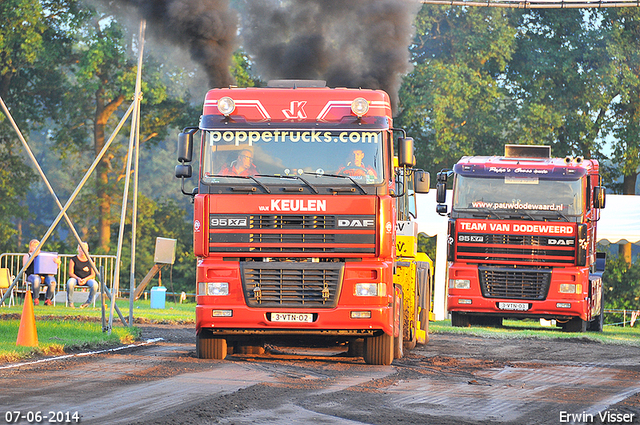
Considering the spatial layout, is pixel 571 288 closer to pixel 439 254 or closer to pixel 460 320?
pixel 460 320

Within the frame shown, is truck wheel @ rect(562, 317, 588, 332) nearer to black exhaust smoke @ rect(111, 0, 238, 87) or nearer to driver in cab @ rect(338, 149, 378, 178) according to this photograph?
black exhaust smoke @ rect(111, 0, 238, 87)

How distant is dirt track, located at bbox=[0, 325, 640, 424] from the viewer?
8305 millimetres

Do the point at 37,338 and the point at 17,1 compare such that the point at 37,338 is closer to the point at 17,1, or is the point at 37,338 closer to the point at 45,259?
the point at 45,259

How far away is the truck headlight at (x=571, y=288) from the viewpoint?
67.0 feet

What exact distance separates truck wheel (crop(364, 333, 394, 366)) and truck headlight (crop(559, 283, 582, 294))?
855 cm

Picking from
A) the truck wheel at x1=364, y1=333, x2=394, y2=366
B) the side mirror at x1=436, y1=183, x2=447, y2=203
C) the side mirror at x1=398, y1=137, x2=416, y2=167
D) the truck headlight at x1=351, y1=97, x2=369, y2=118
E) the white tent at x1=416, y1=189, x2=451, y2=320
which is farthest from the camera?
the white tent at x1=416, y1=189, x2=451, y2=320

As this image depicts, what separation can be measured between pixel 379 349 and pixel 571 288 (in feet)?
28.9

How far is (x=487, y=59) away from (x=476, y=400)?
3317 centimetres

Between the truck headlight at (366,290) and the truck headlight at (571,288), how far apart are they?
9.17 meters

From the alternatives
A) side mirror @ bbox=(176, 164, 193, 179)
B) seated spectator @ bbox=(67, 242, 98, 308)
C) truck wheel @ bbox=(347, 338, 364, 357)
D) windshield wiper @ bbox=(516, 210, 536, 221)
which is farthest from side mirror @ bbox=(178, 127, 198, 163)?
seated spectator @ bbox=(67, 242, 98, 308)

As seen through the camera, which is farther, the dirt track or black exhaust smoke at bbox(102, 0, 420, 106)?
black exhaust smoke at bbox(102, 0, 420, 106)

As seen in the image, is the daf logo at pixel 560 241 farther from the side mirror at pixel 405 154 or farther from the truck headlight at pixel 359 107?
the truck headlight at pixel 359 107

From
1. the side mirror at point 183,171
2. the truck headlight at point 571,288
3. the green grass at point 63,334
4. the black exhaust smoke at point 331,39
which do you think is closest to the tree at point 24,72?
the black exhaust smoke at point 331,39

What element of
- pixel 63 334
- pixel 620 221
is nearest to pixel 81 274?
pixel 63 334
